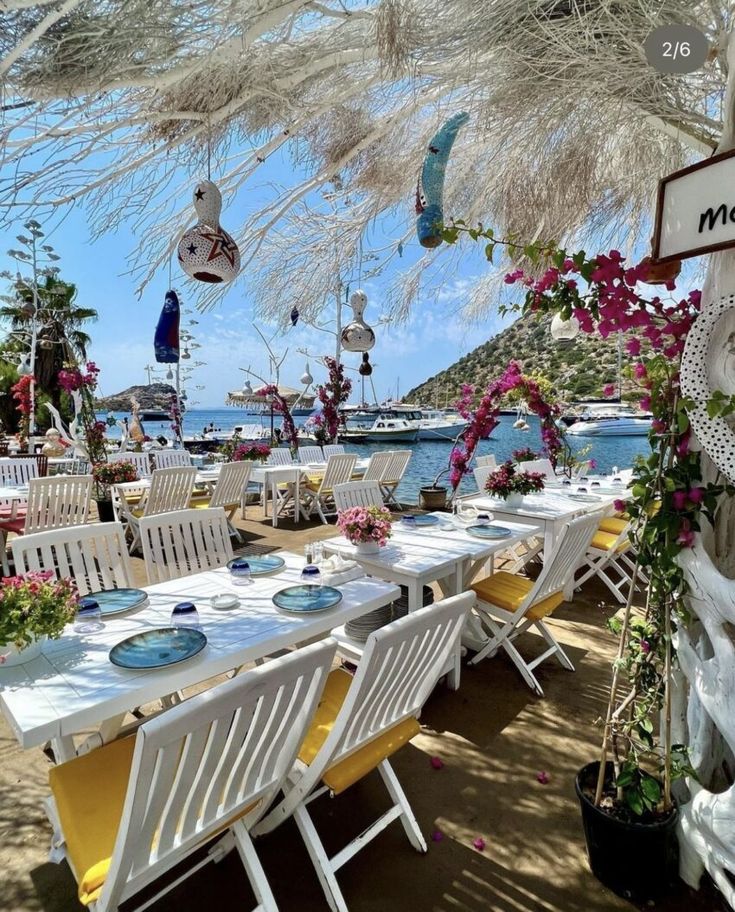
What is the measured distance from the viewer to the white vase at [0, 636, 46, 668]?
1.66 meters

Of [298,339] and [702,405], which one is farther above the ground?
[298,339]

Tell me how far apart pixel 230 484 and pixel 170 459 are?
2563 millimetres

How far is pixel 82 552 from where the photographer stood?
9.11ft

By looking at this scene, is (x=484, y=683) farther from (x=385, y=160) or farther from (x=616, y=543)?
(x=385, y=160)

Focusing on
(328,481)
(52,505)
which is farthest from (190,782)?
(328,481)

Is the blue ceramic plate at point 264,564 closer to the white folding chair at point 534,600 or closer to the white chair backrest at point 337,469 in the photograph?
the white folding chair at point 534,600

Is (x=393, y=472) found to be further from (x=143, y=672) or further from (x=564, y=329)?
(x=143, y=672)

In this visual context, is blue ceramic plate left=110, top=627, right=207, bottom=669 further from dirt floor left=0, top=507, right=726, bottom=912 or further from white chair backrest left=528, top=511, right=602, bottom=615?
white chair backrest left=528, top=511, right=602, bottom=615

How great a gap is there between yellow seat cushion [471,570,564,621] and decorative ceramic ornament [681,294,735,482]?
168 centimetres

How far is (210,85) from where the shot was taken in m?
2.81

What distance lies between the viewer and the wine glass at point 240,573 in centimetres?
251

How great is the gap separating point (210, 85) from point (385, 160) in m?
1.84

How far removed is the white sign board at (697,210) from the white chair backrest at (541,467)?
16.1ft

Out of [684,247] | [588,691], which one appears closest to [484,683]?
[588,691]
